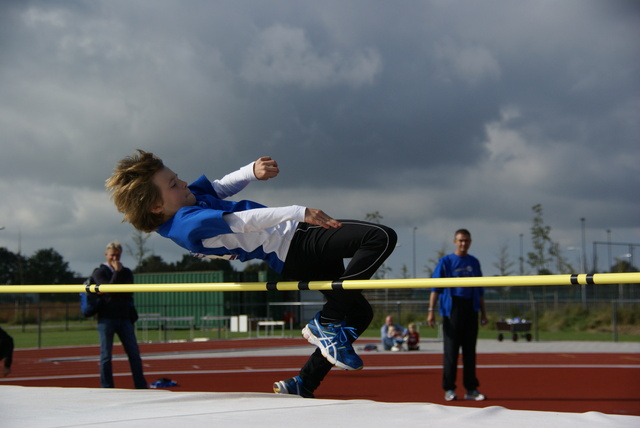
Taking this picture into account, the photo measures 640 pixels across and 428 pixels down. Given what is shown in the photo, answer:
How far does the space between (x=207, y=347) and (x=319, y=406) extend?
15483 millimetres

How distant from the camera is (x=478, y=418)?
3.20 metres

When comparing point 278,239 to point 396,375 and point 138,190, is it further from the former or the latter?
point 396,375

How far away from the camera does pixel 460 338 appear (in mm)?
7523

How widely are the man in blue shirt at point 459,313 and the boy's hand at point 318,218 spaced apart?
3941 mm

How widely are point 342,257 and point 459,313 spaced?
370 cm

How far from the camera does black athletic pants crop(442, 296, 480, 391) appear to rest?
24.5 ft

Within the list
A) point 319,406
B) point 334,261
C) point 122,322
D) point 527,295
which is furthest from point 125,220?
point 527,295

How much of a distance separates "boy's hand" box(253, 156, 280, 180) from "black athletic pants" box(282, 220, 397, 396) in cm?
44

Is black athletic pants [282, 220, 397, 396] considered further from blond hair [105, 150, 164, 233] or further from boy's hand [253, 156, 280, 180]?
blond hair [105, 150, 164, 233]

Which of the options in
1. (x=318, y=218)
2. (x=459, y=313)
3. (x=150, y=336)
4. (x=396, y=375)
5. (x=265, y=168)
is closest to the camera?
(x=318, y=218)

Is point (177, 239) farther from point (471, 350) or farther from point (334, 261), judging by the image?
point (471, 350)

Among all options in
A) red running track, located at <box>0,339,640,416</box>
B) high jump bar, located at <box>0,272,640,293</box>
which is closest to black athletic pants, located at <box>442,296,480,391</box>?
red running track, located at <box>0,339,640,416</box>

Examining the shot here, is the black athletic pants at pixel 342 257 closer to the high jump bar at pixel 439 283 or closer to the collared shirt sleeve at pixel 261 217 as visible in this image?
the high jump bar at pixel 439 283

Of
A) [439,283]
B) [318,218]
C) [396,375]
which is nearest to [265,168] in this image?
[318,218]
